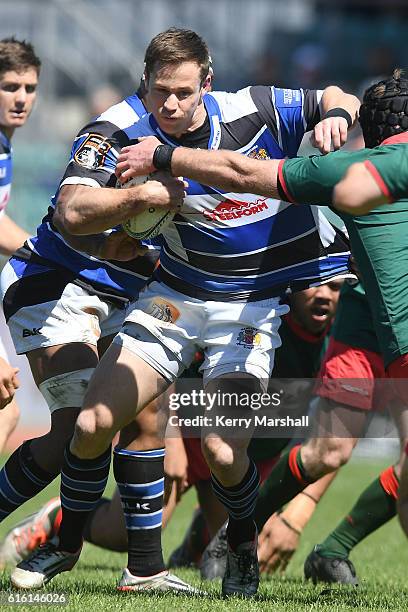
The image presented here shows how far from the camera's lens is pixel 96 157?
500 cm

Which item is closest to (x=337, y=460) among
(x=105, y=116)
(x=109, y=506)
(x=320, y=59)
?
(x=109, y=506)

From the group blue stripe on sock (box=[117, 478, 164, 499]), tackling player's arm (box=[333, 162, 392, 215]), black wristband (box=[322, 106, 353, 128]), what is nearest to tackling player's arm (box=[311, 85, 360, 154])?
black wristband (box=[322, 106, 353, 128])

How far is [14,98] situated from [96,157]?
1.85m

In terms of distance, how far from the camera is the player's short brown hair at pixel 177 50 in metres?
4.89

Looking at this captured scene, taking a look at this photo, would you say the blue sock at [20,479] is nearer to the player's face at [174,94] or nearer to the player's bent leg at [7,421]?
the player's bent leg at [7,421]

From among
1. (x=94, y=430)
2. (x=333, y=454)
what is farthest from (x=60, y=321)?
(x=333, y=454)

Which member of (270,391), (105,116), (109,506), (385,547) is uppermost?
(105,116)

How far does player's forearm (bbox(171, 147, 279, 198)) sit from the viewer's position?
15.1ft

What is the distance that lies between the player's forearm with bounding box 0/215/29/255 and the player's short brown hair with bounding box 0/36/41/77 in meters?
0.96

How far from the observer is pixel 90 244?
202 inches

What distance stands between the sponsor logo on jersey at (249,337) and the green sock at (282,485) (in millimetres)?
1038

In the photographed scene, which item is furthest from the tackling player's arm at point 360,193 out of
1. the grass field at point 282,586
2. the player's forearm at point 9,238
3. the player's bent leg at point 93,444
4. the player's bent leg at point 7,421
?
the player's bent leg at point 7,421

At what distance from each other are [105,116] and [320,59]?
14655 millimetres

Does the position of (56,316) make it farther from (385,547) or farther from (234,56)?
(234,56)
